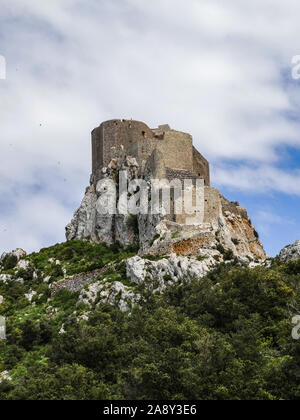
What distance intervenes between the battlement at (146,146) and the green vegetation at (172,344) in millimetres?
12696

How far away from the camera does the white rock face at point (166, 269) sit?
1715 inches

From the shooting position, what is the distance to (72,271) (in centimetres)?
5475

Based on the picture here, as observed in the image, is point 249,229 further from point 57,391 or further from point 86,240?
point 57,391

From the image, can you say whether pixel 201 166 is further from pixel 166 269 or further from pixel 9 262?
pixel 166 269

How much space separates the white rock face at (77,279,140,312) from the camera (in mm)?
41906

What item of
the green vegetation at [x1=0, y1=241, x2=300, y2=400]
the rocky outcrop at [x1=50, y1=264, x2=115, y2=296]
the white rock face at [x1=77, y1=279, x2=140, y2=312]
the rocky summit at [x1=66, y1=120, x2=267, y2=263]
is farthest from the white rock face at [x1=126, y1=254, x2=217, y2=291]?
the rocky outcrop at [x1=50, y1=264, x2=115, y2=296]

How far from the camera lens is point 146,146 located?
60.2 metres

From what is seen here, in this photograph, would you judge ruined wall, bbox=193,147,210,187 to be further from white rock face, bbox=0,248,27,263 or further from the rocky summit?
white rock face, bbox=0,248,27,263

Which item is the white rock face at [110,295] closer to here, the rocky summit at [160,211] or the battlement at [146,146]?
the rocky summit at [160,211]

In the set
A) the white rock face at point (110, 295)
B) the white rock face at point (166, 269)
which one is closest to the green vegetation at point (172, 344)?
the white rock face at point (110, 295)

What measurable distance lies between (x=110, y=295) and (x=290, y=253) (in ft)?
40.2

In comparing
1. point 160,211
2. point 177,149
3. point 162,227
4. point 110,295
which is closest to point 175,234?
point 162,227

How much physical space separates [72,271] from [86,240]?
25.5 feet
